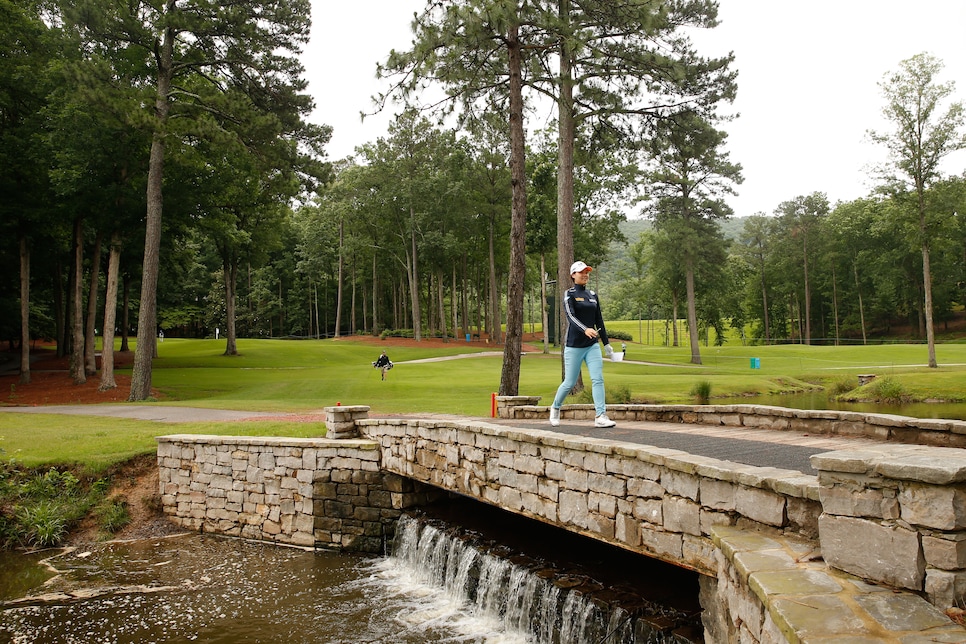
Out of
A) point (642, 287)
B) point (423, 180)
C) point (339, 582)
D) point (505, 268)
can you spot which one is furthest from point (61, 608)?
point (642, 287)

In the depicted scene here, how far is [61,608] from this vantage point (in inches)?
313

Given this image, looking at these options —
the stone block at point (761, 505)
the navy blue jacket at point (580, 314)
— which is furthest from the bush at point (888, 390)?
the stone block at point (761, 505)

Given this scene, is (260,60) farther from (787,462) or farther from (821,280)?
(821,280)

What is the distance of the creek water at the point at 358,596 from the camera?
6.39m

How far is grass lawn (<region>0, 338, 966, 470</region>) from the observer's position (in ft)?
42.5

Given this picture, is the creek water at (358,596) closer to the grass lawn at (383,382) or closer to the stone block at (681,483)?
→ the stone block at (681,483)

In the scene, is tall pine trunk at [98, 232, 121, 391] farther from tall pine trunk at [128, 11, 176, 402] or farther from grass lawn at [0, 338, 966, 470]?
tall pine trunk at [128, 11, 176, 402]

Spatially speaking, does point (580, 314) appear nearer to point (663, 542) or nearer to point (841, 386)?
point (663, 542)

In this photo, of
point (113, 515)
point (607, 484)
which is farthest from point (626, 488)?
point (113, 515)

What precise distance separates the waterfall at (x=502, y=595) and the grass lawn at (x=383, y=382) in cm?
454

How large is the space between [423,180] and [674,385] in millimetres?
26681

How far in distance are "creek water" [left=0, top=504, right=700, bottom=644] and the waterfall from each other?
0.01 m

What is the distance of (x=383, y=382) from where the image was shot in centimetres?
2592

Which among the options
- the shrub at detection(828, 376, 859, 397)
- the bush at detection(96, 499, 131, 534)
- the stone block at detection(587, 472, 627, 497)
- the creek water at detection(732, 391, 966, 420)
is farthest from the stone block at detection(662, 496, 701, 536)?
the shrub at detection(828, 376, 859, 397)
